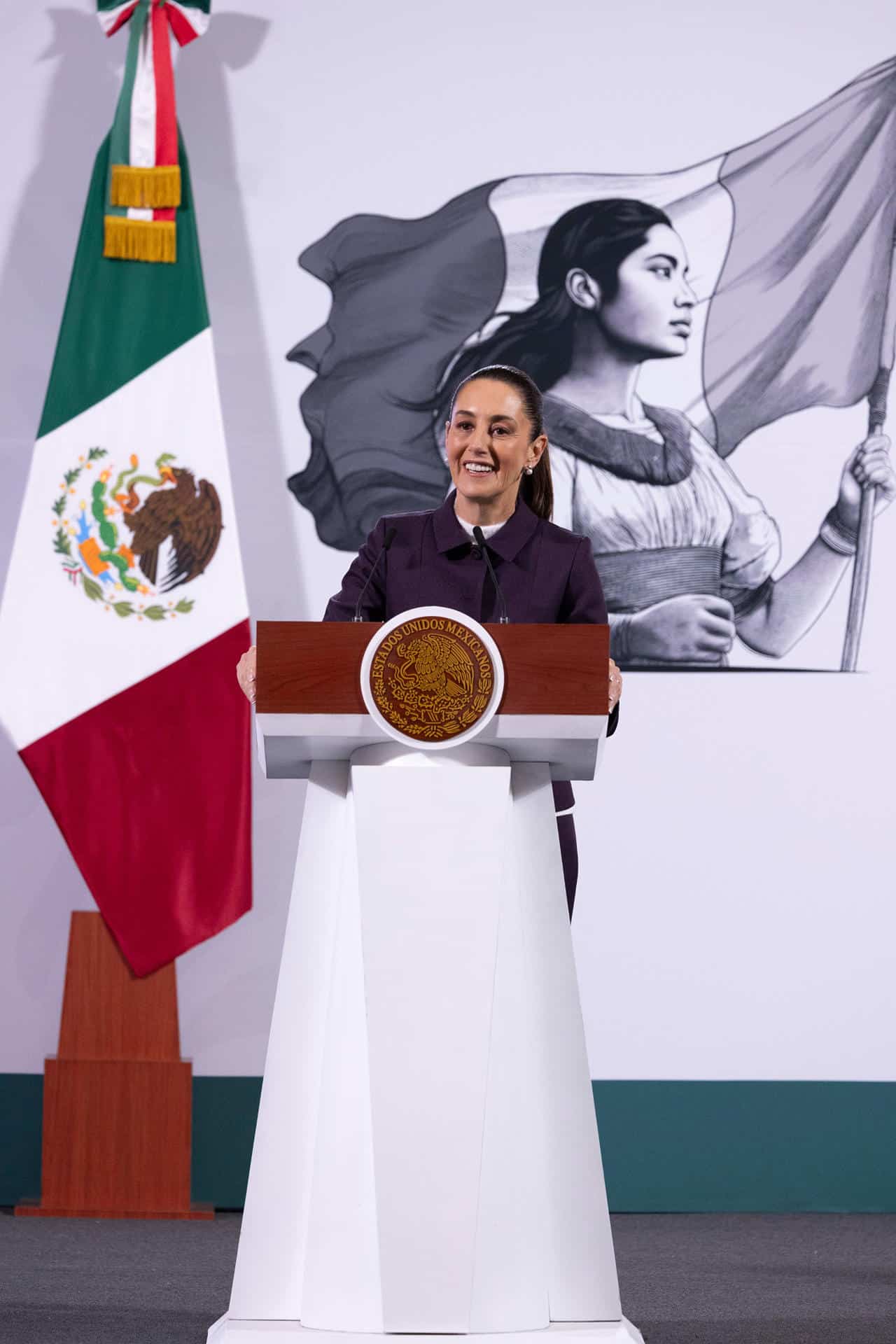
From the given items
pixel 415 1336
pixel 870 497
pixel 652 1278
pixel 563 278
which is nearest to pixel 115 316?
pixel 563 278

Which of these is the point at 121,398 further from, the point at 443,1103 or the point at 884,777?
the point at 443,1103

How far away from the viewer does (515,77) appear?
166 inches

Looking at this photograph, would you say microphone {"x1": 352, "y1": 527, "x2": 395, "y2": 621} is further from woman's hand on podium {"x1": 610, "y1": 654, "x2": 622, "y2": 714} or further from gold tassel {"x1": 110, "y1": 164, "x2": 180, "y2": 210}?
gold tassel {"x1": 110, "y1": 164, "x2": 180, "y2": 210}

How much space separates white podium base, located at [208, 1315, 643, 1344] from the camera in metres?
1.78

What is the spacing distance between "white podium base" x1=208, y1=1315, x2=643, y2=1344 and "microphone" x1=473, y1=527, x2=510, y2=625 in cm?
87

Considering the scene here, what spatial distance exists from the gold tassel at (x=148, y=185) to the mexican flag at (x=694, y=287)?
19.2 inches

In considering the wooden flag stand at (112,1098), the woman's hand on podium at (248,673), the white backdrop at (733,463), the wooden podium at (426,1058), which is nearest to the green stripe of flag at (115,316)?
the white backdrop at (733,463)

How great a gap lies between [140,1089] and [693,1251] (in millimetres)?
1350

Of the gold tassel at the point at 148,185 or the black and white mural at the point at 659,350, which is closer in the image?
the gold tassel at the point at 148,185

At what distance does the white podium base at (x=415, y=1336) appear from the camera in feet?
5.83

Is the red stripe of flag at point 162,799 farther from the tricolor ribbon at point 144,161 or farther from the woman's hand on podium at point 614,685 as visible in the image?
the woman's hand on podium at point 614,685

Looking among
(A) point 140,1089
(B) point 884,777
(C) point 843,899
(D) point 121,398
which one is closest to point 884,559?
(B) point 884,777

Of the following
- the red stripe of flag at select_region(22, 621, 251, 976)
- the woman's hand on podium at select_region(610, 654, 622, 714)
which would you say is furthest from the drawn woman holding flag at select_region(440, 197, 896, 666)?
the woman's hand on podium at select_region(610, 654, 622, 714)

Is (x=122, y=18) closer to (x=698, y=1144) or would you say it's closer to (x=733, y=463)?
(x=733, y=463)
